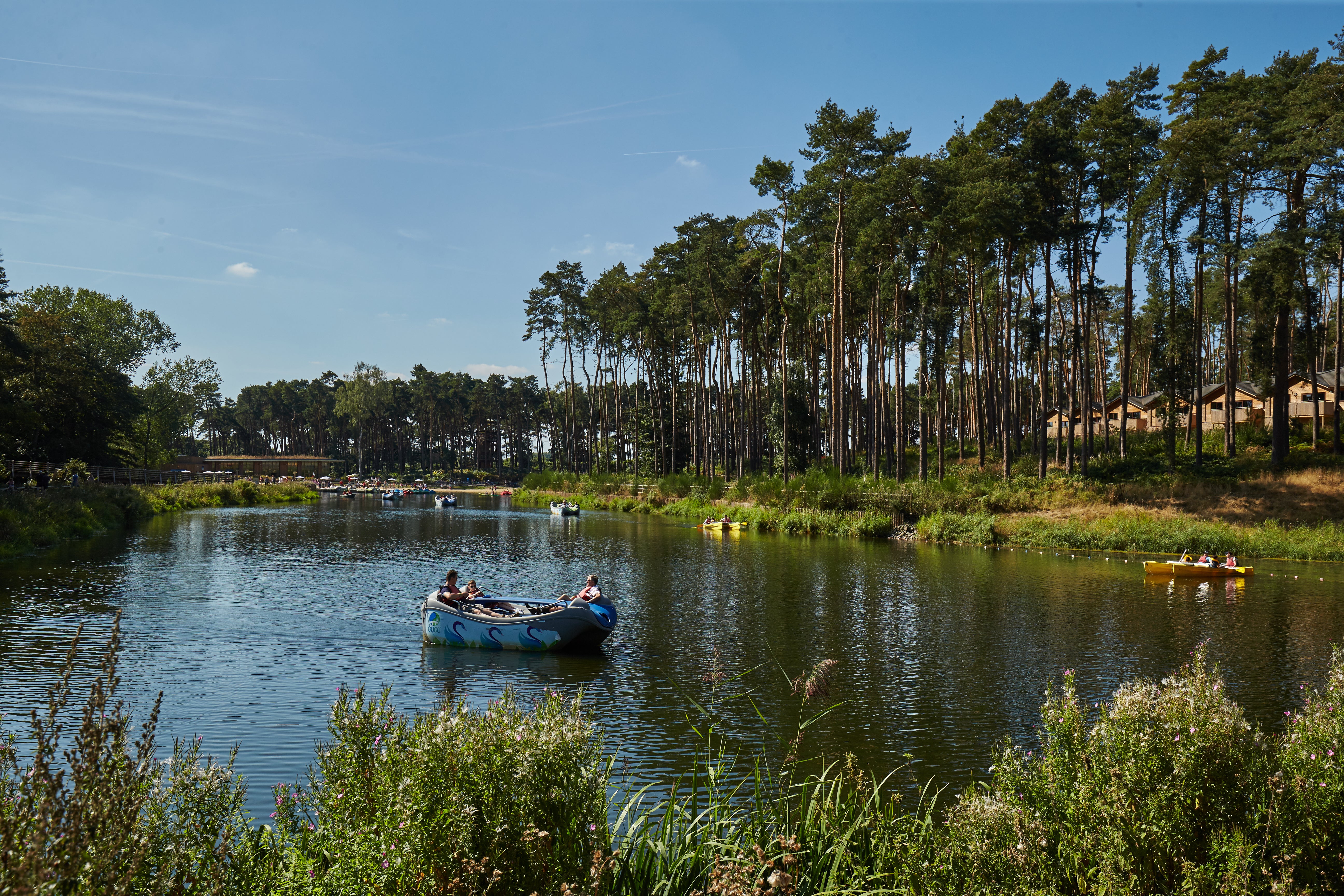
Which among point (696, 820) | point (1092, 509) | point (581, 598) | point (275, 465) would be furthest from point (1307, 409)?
point (275, 465)

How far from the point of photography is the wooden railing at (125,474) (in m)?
47.1

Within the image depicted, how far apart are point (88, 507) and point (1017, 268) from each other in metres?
52.4

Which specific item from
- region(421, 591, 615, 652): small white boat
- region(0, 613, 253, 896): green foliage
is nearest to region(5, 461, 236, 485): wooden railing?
region(421, 591, 615, 652): small white boat

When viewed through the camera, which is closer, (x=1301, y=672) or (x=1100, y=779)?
(x=1100, y=779)

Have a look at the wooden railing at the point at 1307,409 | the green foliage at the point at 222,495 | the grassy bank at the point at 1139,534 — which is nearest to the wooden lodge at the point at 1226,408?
the wooden railing at the point at 1307,409

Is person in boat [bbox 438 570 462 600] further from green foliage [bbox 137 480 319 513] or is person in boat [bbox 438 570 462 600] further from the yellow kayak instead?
green foliage [bbox 137 480 319 513]

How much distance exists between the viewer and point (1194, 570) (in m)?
28.5

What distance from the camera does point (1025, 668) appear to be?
16.4 metres

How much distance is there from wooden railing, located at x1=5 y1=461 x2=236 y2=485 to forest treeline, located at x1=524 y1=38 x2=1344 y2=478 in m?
40.9

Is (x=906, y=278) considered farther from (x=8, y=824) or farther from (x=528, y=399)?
(x=528, y=399)

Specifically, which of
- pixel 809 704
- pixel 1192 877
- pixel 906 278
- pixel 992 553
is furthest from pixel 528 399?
pixel 1192 877

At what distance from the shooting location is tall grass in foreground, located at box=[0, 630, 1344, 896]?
4.32 m

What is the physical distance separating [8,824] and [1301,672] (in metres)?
19.7

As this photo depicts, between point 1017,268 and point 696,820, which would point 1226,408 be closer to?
point 1017,268
